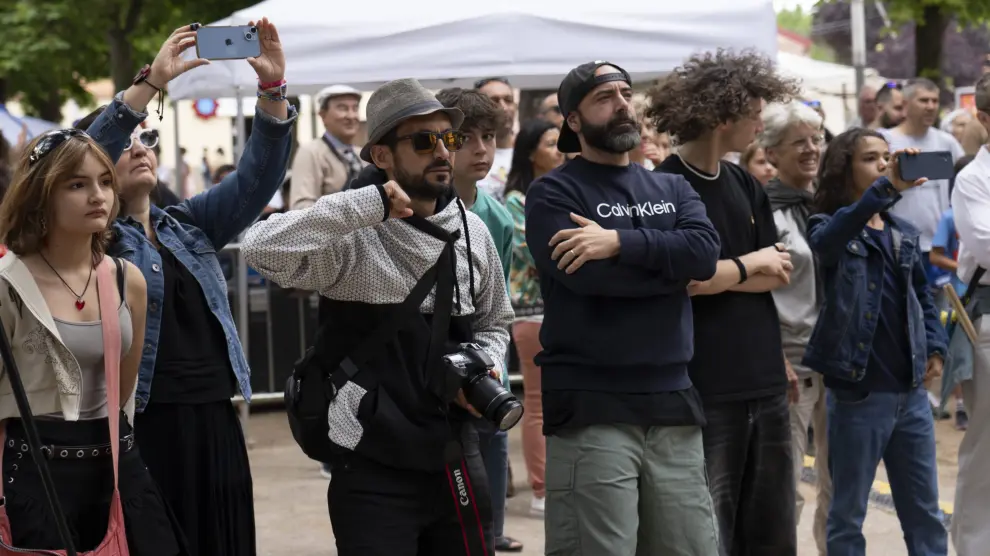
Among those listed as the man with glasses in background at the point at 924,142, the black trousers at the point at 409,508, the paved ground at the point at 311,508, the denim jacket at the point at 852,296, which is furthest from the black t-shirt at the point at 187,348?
the man with glasses in background at the point at 924,142

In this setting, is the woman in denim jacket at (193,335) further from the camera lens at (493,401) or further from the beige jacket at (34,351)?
the camera lens at (493,401)

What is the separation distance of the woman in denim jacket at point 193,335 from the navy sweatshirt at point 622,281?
36.6 inches

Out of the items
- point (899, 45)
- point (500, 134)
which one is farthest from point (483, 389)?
point (899, 45)

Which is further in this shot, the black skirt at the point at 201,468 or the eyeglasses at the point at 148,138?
the eyeglasses at the point at 148,138

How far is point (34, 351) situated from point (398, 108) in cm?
124

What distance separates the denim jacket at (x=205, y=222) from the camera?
445cm

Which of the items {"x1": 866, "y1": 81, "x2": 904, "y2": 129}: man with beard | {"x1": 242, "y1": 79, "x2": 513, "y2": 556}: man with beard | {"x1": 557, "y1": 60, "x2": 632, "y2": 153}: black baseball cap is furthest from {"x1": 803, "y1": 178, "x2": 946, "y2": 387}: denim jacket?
{"x1": 866, "y1": 81, "x2": 904, "y2": 129}: man with beard

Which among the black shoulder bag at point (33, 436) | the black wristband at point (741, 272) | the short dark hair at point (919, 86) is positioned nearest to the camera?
the black shoulder bag at point (33, 436)

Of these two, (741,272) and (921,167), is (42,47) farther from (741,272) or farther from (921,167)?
(741,272)

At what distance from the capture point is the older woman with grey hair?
635 centimetres

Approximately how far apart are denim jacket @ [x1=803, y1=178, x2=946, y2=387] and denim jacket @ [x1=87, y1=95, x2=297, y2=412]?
2328mm

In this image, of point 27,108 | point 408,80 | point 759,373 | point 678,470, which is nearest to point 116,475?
point 408,80

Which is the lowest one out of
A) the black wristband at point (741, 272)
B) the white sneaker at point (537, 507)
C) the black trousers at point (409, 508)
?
the white sneaker at point (537, 507)

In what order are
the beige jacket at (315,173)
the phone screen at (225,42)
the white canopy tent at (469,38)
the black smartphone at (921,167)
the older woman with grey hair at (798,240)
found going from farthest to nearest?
the white canopy tent at (469,38), the beige jacket at (315,173), the older woman with grey hair at (798,240), the black smartphone at (921,167), the phone screen at (225,42)
